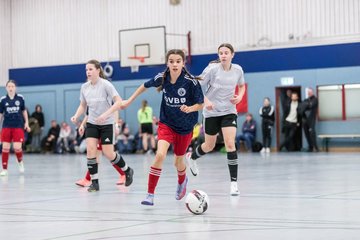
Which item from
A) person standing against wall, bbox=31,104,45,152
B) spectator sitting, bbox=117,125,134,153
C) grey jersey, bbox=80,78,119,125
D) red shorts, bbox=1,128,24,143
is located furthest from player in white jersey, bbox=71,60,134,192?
person standing against wall, bbox=31,104,45,152

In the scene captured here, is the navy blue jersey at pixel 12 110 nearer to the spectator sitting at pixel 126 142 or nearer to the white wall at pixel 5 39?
the spectator sitting at pixel 126 142

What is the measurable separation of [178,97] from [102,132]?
3140 mm

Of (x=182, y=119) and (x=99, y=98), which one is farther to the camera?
(x=99, y=98)

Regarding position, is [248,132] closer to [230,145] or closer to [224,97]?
[224,97]

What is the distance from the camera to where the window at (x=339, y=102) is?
29.6 metres

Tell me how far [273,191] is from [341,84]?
18.5m

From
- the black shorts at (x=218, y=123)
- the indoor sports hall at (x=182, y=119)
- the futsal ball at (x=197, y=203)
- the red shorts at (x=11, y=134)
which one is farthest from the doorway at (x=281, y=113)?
the futsal ball at (x=197, y=203)

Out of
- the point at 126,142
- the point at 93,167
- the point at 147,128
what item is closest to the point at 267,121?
the point at 147,128

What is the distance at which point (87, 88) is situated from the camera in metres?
13.0

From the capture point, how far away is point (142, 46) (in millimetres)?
32875

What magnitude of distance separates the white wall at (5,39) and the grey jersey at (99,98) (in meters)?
27.3

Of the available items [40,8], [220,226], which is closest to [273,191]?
[220,226]

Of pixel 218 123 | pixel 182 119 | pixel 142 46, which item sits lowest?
pixel 218 123

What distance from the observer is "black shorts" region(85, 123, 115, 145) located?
1278 cm
